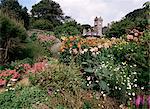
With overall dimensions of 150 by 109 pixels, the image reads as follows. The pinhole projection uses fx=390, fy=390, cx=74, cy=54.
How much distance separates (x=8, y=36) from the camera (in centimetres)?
1322

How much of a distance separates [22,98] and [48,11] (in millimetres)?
44089

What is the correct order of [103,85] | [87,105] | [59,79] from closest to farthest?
[87,105] → [103,85] → [59,79]

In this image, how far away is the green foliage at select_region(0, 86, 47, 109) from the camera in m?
7.27

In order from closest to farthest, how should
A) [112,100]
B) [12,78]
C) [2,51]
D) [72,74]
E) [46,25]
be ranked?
[112,100] < [72,74] < [12,78] < [2,51] < [46,25]

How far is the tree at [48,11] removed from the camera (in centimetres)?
5064

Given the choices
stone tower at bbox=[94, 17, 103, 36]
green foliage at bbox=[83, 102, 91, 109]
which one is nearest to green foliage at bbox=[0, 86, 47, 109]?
green foliage at bbox=[83, 102, 91, 109]

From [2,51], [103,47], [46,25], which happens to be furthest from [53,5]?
[103,47]

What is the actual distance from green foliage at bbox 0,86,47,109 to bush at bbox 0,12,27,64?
5278mm

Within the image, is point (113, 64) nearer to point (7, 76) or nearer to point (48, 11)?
point (7, 76)

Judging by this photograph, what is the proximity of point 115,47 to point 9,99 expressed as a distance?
10.1 ft

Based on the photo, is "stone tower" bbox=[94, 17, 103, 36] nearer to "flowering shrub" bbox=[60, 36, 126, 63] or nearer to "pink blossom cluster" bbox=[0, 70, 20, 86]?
"flowering shrub" bbox=[60, 36, 126, 63]

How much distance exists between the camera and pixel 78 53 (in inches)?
363

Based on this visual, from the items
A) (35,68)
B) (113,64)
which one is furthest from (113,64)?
(35,68)

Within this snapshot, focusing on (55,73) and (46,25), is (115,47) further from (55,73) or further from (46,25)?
(46,25)
